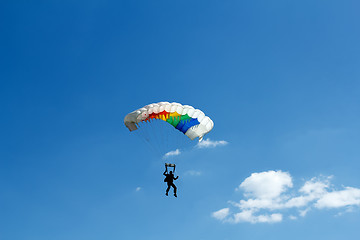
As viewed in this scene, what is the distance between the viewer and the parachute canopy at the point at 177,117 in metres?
23.8

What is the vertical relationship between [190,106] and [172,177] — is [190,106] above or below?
above

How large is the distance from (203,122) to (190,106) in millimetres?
1456

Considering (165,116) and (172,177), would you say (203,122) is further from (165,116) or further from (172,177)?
(172,177)

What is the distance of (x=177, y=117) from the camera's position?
24.6 metres

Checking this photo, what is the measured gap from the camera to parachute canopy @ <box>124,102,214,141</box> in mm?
23775

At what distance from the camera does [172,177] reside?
77.8 ft

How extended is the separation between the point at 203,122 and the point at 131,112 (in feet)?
16.6

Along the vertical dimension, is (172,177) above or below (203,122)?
below

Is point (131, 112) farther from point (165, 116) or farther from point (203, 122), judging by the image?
point (203, 122)

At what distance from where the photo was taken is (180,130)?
24.9 m

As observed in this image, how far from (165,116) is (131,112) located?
2.33m

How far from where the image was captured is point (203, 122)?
24906 millimetres

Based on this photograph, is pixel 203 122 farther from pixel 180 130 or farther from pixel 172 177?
pixel 172 177

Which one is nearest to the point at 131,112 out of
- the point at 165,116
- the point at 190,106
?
the point at 165,116
